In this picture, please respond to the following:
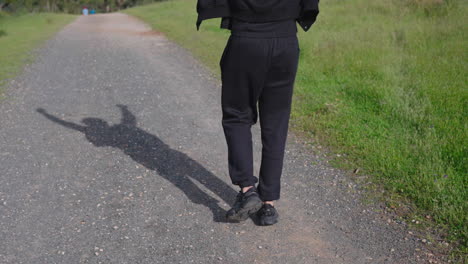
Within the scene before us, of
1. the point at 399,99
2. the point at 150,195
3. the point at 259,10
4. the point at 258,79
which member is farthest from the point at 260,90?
the point at 399,99

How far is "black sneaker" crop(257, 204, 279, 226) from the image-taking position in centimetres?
350

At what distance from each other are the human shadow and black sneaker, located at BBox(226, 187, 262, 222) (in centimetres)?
18

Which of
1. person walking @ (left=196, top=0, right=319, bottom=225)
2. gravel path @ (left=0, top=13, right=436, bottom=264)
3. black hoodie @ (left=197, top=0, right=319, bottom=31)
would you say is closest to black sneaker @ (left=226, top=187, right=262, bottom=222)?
person walking @ (left=196, top=0, right=319, bottom=225)

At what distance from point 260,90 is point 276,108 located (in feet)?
0.61

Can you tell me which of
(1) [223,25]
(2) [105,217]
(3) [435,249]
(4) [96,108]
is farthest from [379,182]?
(4) [96,108]

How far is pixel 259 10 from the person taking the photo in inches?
117

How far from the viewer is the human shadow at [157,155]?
4090 millimetres

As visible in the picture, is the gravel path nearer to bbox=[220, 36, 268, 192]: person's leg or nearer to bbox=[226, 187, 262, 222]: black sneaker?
bbox=[226, 187, 262, 222]: black sneaker

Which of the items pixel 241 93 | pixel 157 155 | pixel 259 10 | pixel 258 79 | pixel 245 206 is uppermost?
pixel 259 10

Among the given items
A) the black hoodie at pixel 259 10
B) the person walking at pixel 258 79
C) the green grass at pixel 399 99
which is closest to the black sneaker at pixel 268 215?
the person walking at pixel 258 79

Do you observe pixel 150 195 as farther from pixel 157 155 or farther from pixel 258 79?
pixel 258 79

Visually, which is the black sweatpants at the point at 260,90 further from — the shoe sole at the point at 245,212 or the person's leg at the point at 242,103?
the shoe sole at the point at 245,212

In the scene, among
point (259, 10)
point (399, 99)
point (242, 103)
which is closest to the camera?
point (259, 10)

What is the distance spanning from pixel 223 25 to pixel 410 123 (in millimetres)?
3306
